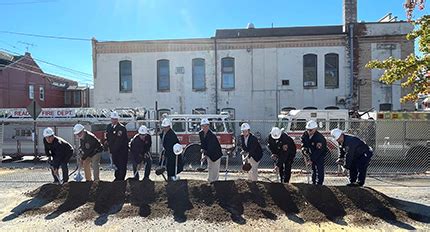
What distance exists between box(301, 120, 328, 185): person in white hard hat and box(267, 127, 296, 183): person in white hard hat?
0.40 m

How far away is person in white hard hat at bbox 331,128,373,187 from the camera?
26.8 feet

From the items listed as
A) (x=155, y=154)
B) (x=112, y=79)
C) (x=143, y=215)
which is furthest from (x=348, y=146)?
(x=112, y=79)

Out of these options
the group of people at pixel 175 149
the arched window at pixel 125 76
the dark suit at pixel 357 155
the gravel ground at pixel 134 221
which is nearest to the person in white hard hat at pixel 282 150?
the group of people at pixel 175 149

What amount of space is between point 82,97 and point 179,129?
3282cm

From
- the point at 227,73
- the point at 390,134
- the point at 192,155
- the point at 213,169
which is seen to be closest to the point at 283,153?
the point at 213,169

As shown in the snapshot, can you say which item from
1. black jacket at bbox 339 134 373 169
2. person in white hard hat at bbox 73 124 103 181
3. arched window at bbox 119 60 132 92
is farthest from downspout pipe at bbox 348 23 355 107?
person in white hard hat at bbox 73 124 103 181

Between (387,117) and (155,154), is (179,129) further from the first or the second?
(387,117)

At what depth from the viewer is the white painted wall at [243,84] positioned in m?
23.6

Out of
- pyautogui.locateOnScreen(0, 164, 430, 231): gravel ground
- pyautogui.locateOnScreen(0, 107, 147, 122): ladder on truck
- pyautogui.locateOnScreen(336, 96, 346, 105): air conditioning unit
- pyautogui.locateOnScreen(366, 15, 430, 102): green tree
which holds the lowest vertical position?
pyautogui.locateOnScreen(0, 164, 430, 231): gravel ground

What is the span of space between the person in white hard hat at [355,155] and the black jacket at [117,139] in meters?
4.90

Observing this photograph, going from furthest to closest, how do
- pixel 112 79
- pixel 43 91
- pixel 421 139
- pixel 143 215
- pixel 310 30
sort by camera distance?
pixel 43 91 < pixel 310 30 < pixel 112 79 < pixel 421 139 < pixel 143 215

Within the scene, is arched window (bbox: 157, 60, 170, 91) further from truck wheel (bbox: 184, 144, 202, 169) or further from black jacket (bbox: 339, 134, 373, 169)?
black jacket (bbox: 339, 134, 373, 169)

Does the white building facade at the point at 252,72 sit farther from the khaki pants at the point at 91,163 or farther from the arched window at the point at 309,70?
the khaki pants at the point at 91,163

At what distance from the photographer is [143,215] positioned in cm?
689
